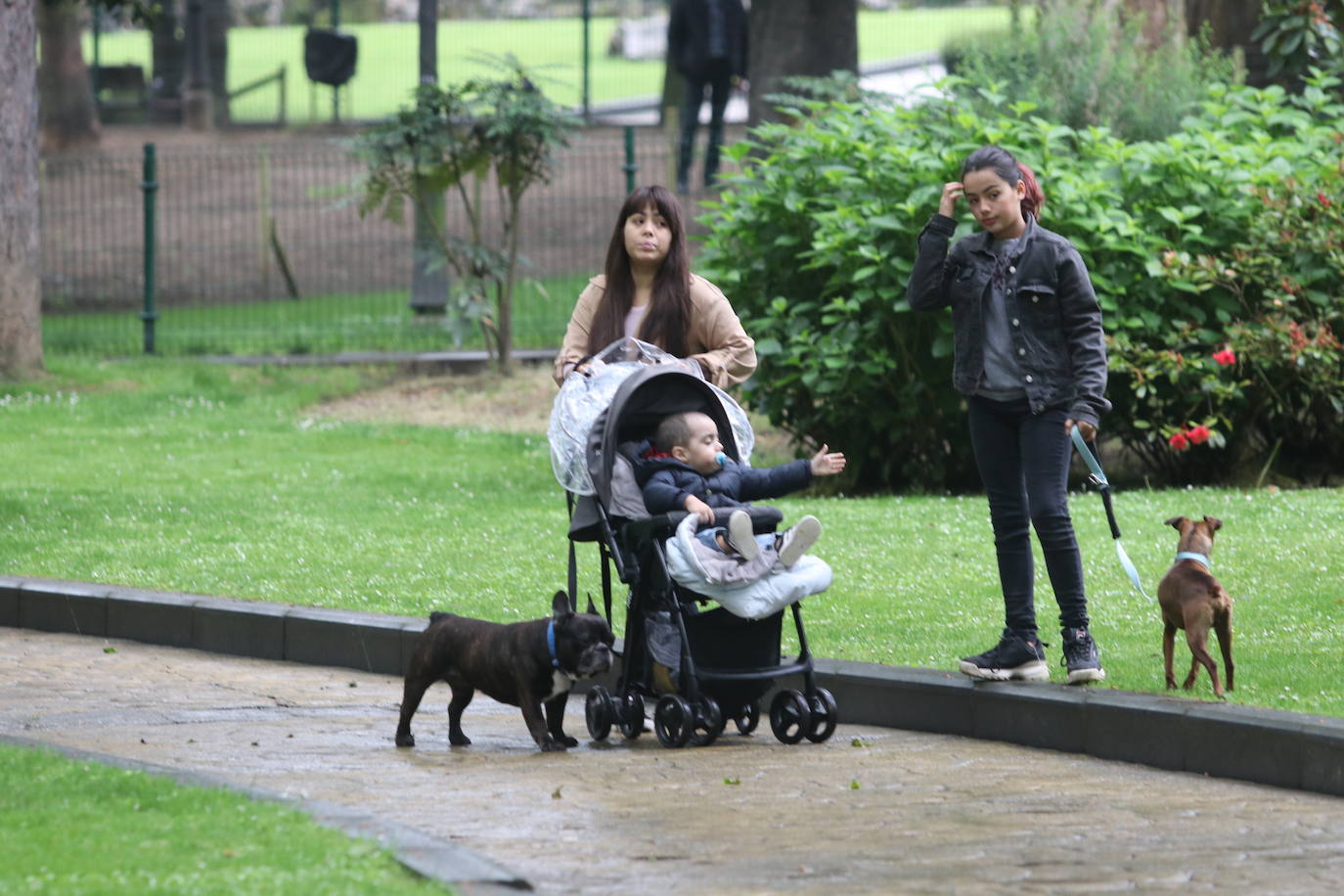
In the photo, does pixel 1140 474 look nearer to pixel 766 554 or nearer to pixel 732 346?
pixel 732 346

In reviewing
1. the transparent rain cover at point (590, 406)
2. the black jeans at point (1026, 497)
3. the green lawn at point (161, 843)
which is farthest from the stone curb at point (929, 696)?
the green lawn at point (161, 843)

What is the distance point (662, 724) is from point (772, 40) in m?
16.5

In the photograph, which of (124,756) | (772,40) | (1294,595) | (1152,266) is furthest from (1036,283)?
(772,40)

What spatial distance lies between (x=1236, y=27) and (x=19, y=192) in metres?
11.5

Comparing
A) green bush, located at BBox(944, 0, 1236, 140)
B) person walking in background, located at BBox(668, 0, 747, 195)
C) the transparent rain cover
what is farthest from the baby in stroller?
person walking in background, located at BBox(668, 0, 747, 195)

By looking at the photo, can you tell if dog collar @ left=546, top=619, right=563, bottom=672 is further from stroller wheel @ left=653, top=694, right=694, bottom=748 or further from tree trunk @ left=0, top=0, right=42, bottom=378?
tree trunk @ left=0, top=0, right=42, bottom=378

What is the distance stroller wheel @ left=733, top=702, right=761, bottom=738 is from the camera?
7.33 metres

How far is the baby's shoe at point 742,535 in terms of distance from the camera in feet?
22.0

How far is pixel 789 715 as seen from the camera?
708cm

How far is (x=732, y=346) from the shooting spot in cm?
790

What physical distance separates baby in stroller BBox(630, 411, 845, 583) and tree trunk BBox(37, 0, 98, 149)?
2720 cm

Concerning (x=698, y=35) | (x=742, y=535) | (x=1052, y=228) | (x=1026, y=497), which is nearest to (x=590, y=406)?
(x=742, y=535)

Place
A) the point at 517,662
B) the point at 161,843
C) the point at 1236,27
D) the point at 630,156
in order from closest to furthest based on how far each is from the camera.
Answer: the point at 161,843 < the point at 517,662 < the point at 1236,27 < the point at 630,156

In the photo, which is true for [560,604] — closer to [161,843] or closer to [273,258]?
[161,843]
